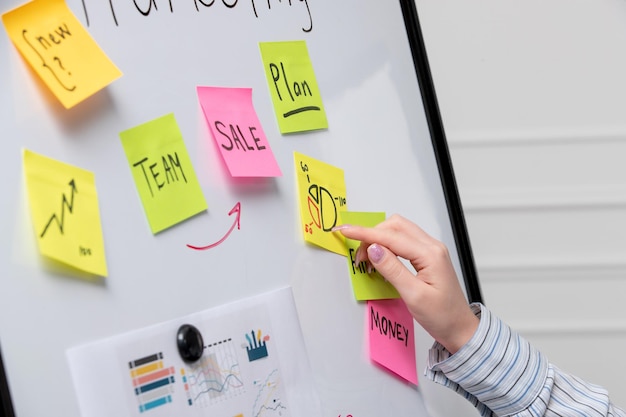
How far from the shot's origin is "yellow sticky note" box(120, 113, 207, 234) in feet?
2.02

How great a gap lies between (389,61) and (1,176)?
1.73 feet

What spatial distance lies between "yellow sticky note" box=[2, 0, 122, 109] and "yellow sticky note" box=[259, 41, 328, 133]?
193 mm

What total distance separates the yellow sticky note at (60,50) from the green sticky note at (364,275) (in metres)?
0.31

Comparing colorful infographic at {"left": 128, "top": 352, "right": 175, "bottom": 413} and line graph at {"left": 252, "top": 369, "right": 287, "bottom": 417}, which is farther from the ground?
colorful infographic at {"left": 128, "top": 352, "right": 175, "bottom": 413}

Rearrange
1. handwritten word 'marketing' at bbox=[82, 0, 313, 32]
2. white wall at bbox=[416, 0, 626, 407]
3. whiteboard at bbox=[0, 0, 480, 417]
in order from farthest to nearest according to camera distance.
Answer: white wall at bbox=[416, 0, 626, 407], handwritten word 'marketing' at bbox=[82, 0, 313, 32], whiteboard at bbox=[0, 0, 480, 417]

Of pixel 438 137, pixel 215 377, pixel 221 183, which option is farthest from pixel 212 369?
pixel 438 137

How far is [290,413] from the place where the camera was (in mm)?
689

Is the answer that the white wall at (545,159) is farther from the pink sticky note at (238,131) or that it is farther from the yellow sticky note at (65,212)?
the yellow sticky note at (65,212)

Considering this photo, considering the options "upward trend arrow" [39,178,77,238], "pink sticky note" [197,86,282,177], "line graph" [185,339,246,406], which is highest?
"pink sticky note" [197,86,282,177]

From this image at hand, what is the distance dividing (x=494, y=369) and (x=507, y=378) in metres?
0.02

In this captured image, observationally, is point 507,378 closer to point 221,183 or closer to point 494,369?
point 494,369

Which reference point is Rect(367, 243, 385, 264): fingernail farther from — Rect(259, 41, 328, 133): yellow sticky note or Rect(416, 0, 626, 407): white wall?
Rect(416, 0, 626, 407): white wall

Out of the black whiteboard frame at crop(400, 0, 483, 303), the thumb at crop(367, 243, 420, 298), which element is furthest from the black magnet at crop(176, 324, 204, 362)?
the black whiteboard frame at crop(400, 0, 483, 303)

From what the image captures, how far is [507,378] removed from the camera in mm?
832
